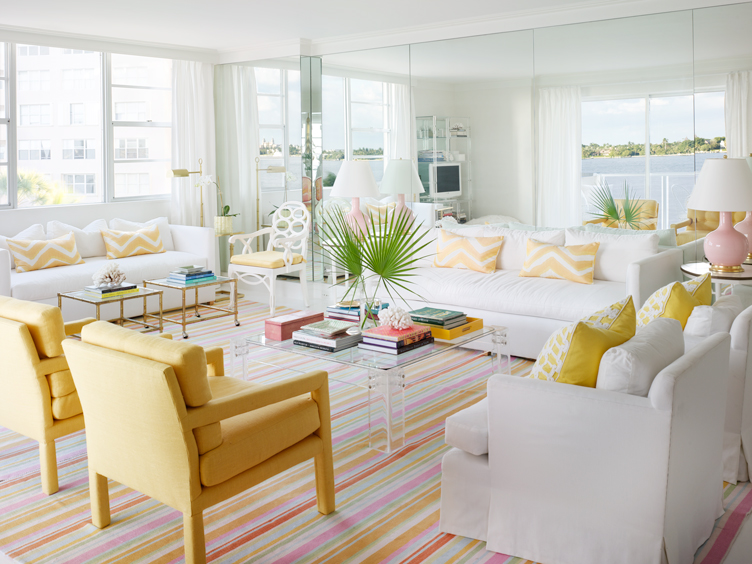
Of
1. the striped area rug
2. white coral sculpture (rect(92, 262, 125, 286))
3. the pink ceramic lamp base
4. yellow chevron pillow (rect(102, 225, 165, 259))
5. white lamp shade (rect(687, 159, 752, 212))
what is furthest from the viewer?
yellow chevron pillow (rect(102, 225, 165, 259))

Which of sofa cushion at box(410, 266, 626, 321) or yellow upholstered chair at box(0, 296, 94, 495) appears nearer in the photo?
yellow upholstered chair at box(0, 296, 94, 495)

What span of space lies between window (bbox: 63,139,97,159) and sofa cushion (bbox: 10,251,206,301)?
1276 mm

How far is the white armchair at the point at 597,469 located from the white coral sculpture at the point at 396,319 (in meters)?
1.13

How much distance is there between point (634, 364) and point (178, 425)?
142 cm

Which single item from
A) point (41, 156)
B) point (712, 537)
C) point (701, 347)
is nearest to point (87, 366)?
point (701, 347)

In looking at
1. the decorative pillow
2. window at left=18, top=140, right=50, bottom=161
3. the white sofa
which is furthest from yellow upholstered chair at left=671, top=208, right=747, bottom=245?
window at left=18, top=140, right=50, bottom=161

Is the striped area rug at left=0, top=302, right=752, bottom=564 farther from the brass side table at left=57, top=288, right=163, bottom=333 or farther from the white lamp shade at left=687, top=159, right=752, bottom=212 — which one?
the white lamp shade at left=687, top=159, right=752, bottom=212

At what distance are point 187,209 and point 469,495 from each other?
224 inches

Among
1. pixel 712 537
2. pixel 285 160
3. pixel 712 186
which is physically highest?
pixel 285 160

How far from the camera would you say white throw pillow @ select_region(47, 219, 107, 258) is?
20.3 feet

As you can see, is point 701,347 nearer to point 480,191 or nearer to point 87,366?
point 87,366

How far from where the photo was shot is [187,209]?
24.5ft

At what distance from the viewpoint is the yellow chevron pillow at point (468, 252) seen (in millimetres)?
5270

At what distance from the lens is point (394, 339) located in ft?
11.5
